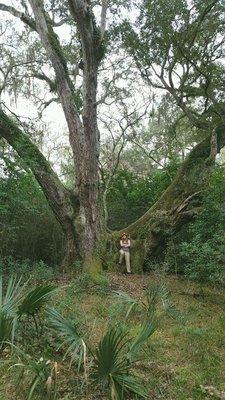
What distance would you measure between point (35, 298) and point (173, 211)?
25.3 feet

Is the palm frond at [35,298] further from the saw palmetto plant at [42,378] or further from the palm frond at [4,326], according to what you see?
the saw palmetto plant at [42,378]

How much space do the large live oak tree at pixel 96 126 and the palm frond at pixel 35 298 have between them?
5693 mm

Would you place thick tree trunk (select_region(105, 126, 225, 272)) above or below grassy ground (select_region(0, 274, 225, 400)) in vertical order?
above

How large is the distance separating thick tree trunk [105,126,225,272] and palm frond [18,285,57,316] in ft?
21.7

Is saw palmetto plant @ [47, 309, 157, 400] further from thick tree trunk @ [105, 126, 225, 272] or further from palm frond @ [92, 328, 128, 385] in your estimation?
thick tree trunk @ [105, 126, 225, 272]

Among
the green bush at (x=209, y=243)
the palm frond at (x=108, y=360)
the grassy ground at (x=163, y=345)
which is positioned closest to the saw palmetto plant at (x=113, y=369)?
the palm frond at (x=108, y=360)

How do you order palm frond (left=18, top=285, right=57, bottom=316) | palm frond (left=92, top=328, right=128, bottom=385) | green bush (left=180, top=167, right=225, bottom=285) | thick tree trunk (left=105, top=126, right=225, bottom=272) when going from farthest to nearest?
1. thick tree trunk (left=105, top=126, right=225, bottom=272)
2. green bush (left=180, top=167, right=225, bottom=285)
3. palm frond (left=18, top=285, right=57, bottom=316)
4. palm frond (left=92, top=328, right=128, bottom=385)

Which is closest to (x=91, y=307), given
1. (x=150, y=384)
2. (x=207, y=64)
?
(x=150, y=384)

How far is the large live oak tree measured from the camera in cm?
1074

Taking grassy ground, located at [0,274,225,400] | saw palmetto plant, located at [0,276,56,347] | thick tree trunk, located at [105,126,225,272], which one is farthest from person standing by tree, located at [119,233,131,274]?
saw palmetto plant, located at [0,276,56,347]

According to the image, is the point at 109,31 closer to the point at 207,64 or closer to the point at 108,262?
the point at 207,64

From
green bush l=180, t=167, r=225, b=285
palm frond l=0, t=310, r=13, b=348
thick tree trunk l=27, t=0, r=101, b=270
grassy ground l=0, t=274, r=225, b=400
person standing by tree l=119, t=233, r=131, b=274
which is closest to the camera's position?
palm frond l=0, t=310, r=13, b=348

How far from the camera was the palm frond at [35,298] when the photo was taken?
461 cm

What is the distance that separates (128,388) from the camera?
4.35 m
